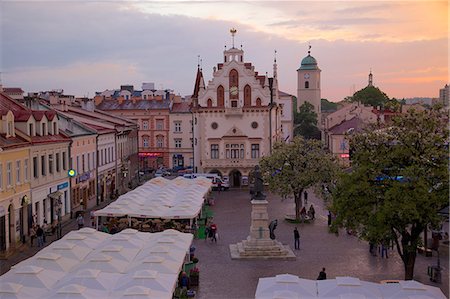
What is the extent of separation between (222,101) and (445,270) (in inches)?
1719

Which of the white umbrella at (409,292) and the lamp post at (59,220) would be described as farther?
the lamp post at (59,220)

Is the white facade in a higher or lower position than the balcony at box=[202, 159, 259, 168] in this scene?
higher

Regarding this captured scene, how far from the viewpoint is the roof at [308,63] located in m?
139

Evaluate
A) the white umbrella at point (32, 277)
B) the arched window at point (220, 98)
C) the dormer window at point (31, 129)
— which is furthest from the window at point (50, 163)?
the arched window at point (220, 98)

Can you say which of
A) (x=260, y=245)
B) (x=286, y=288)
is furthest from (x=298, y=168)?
(x=286, y=288)

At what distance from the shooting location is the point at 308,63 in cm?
14000

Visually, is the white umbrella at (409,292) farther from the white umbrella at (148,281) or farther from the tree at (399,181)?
the white umbrella at (148,281)

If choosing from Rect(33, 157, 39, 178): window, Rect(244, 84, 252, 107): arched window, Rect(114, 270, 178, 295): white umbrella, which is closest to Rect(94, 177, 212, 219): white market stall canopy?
Rect(33, 157, 39, 178): window

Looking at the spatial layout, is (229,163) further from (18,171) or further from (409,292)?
(409,292)

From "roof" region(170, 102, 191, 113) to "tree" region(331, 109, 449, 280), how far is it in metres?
65.8

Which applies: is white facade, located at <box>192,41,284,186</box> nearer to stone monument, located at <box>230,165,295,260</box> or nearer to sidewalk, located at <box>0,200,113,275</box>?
sidewalk, located at <box>0,200,113,275</box>

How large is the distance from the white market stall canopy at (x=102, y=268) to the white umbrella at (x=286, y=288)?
3.03 m

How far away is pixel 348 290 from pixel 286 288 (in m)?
1.82

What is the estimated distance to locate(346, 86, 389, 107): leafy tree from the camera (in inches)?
5295
